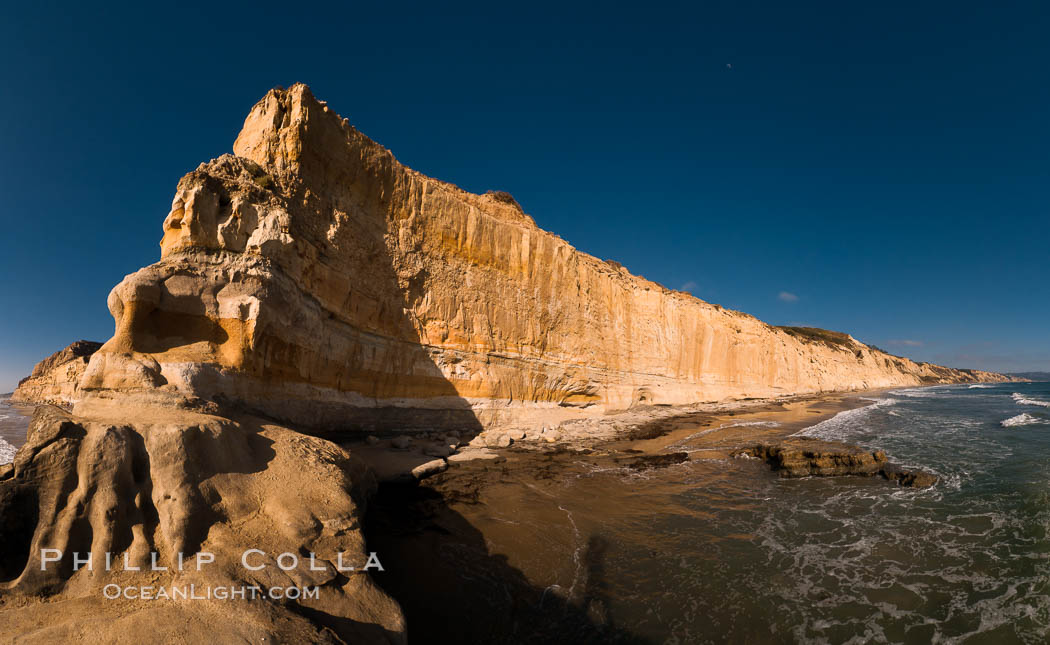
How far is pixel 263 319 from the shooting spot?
8898mm

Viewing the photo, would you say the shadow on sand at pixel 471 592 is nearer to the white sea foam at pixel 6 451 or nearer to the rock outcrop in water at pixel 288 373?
the rock outcrop in water at pixel 288 373

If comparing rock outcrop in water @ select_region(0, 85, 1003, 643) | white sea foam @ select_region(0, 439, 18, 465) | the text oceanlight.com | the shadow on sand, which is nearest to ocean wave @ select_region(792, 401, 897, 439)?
rock outcrop in water @ select_region(0, 85, 1003, 643)

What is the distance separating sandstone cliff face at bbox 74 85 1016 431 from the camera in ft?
26.9

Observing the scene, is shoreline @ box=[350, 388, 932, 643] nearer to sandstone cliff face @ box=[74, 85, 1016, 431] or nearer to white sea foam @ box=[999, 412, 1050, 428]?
sandstone cliff face @ box=[74, 85, 1016, 431]

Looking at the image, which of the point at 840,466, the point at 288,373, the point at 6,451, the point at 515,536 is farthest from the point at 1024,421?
the point at 6,451

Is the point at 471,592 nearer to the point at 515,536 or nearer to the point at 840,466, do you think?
the point at 515,536

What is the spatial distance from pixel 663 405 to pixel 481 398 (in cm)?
1407

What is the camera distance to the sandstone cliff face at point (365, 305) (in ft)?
26.9

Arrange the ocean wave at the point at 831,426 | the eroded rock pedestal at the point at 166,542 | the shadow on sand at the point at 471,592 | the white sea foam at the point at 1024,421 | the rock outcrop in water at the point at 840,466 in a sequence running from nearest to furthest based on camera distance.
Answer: the eroded rock pedestal at the point at 166,542
the shadow on sand at the point at 471,592
the rock outcrop in water at the point at 840,466
the ocean wave at the point at 831,426
the white sea foam at the point at 1024,421

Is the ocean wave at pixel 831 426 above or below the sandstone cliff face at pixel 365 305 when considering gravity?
below

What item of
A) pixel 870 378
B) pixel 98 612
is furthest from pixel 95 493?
pixel 870 378

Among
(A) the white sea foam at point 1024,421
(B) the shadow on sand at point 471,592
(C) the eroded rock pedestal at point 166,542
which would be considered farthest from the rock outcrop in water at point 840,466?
(A) the white sea foam at point 1024,421

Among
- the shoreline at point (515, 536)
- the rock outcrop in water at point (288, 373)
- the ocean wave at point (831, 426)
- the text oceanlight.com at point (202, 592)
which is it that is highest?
the rock outcrop in water at point (288, 373)

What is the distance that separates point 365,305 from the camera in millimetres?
13664
